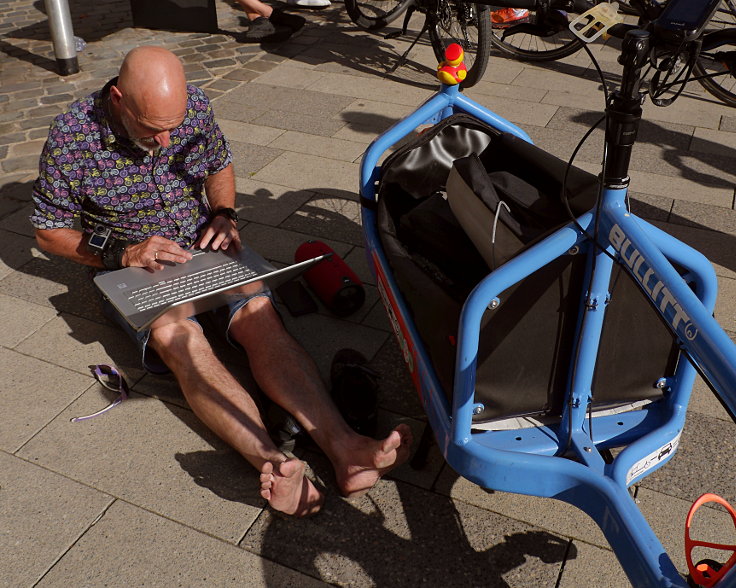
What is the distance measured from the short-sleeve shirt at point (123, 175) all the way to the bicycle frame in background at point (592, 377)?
1.22m

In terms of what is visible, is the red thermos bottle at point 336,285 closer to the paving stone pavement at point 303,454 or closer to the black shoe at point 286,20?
the paving stone pavement at point 303,454

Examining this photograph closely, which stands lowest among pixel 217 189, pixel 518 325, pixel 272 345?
pixel 272 345

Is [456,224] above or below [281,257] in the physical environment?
above

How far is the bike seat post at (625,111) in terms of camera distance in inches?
70.0

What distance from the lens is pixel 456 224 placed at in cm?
286

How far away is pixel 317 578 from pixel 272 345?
94 centimetres

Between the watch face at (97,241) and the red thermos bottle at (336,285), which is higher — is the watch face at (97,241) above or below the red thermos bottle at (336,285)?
above

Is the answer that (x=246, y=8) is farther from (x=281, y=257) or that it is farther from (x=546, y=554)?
(x=546, y=554)

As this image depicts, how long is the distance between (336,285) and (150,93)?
1.24m

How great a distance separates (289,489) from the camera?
2.38 metres

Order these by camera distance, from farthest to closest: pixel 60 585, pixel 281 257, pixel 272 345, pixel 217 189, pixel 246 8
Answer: pixel 246 8, pixel 281 257, pixel 217 189, pixel 272 345, pixel 60 585

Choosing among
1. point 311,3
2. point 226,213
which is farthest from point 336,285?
point 311,3

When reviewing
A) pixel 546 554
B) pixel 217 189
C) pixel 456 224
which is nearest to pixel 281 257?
pixel 217 189

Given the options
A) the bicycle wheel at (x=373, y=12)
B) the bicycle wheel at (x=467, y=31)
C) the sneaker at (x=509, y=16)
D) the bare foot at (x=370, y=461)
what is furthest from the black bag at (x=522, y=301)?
the sneaker at (x=509, y=16)
